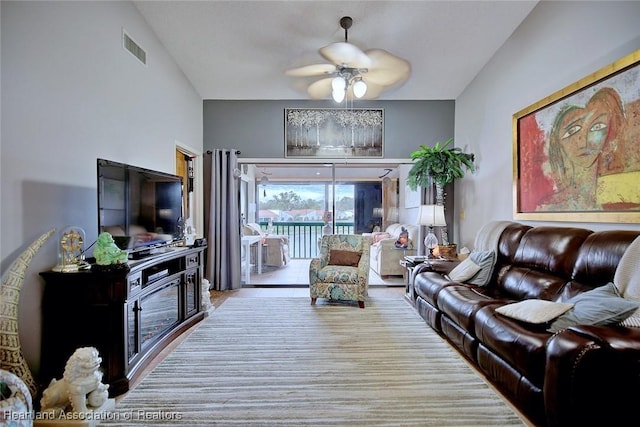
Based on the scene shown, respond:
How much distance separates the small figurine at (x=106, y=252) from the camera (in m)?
2.06

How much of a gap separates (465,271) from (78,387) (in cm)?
317

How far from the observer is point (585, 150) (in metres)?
2.44

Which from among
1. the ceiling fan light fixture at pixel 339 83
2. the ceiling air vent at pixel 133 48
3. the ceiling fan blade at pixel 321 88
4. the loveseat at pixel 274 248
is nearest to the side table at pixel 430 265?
the ceiling fan light fixture at pixel 339 83

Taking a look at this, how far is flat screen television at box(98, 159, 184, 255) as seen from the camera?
2211mm

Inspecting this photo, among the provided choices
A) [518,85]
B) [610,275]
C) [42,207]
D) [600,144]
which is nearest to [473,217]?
[518,85]

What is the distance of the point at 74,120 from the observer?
226cm

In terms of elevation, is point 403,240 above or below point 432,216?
below

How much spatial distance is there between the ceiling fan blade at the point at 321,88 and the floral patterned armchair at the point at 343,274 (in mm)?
1977

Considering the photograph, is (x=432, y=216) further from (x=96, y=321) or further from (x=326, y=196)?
(x=96, y=321)

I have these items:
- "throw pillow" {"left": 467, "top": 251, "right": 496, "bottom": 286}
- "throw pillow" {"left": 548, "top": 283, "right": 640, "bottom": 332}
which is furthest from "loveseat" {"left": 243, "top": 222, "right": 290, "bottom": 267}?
"throw pillow" {"left": 548, "top": 283, "right": 640, "bottom": 332}

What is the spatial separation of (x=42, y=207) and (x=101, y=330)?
0.89m

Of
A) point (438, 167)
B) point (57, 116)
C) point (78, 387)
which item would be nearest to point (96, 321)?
point (78, 387)

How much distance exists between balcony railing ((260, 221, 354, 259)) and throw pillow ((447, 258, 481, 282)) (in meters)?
2.42

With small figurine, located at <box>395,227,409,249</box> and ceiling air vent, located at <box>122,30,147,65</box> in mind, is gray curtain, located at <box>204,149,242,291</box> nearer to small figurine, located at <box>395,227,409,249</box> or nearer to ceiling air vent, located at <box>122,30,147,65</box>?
ceiling air vent, located at <box>122,30,147,65</box>
